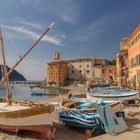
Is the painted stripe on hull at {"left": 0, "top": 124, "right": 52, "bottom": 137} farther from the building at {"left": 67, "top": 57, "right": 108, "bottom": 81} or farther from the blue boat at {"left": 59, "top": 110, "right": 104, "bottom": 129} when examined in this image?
the building at {"left": 67, "top": 57, "right": 108, "bottom": 81}

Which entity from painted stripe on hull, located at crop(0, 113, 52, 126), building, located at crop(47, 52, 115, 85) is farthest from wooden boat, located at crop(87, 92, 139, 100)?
building, located at crop(47, 52, 115, 85)

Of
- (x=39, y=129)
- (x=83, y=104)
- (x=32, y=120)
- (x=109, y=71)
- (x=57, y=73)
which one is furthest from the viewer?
(x=57, y=73)

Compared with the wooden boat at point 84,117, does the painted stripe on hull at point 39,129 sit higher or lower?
lower

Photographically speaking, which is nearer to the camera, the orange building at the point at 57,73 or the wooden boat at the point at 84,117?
the wooden boat at the point at 84,117

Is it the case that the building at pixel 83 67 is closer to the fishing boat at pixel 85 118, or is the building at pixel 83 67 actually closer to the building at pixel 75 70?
the building at pixel 75 70

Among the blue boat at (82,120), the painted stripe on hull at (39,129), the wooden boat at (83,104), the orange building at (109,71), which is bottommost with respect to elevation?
the painted stripe on hull at (39,129)

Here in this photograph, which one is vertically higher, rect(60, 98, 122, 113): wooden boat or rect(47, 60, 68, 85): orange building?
rect(47, 60, 68, 85): orange building

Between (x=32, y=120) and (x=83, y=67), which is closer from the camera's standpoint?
(x=32, y=120)

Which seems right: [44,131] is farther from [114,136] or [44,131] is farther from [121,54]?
[121,54]

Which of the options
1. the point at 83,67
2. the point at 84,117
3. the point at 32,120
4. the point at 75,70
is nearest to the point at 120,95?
the point at 84,117

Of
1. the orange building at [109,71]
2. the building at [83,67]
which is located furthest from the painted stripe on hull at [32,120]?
the building at [83,67]

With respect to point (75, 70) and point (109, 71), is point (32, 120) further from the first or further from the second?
point (75, 70)

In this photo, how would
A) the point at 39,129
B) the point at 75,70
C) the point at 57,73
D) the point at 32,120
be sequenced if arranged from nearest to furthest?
the point at 32,120 < the point at 39,129 < the point at 57,73 < the point at 75,70

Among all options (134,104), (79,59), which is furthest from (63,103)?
(79,59)
